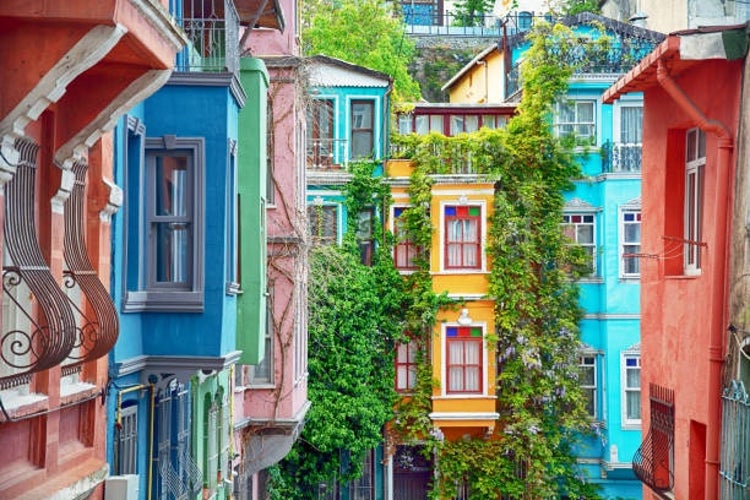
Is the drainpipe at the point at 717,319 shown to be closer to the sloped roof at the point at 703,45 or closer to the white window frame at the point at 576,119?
the sloped roof at the point at 703,45

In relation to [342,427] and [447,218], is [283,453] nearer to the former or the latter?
[342,427]

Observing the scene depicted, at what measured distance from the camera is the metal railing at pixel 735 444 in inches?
581

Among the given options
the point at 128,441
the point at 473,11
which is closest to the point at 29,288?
the point at 128,441

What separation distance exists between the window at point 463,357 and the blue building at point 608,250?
9.36 feet

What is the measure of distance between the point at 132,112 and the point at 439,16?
60.3 m

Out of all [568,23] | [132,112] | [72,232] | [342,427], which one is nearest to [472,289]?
[342,427]

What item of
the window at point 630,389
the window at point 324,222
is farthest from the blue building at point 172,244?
the window at point 630,389

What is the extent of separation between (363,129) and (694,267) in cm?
2004

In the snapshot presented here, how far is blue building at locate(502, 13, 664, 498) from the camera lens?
36.2m

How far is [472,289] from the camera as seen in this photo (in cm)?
3616

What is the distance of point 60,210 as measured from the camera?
11.0 metres

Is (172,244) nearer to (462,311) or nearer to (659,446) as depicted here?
(659,446)

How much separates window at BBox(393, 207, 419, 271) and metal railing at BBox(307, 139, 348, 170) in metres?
2.12

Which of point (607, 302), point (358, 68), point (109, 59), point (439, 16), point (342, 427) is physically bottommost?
point (342, 427)
